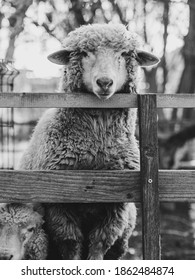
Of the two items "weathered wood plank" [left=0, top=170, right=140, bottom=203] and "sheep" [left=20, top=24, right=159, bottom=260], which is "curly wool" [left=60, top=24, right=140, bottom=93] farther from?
"weathered wood plank" [left=0, top=170, right=140, bottom=203]

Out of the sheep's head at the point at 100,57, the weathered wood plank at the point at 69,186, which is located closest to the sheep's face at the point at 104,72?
the sheep's head at the point at 100,57

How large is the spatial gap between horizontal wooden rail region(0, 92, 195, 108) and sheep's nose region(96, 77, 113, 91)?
0.32 ft

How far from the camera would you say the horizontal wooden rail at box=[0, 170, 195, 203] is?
3248mm

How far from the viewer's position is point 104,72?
360 cm

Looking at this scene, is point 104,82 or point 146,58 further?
point 146,58

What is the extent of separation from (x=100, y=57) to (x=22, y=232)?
136 centimetres

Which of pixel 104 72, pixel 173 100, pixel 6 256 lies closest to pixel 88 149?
pixel 104 72

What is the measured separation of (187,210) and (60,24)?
5.89 meters

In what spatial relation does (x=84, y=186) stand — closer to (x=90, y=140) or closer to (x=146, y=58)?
(x=90, y=140)

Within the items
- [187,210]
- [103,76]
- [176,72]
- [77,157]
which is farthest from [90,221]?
[176,72]

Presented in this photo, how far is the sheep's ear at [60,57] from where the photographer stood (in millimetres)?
3987

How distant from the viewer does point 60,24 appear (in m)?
8.70
